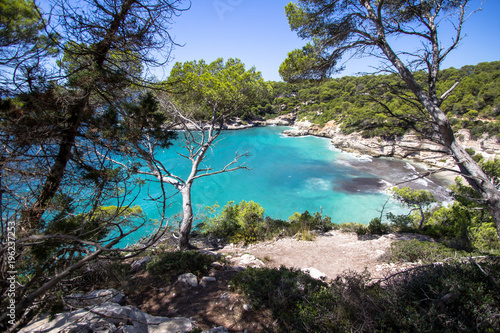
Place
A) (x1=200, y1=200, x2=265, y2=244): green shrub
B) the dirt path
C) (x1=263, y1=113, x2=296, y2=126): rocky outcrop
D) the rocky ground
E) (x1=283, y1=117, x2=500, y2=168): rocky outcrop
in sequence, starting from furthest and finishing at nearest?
(x1=263, y1=113, x2=296, y2=126): rocky outcrop < (x1=200, y1=200, x2=265, y2=244): green shrub < the dirt path < (x1=283, y1=117, x2=500, y2=168): rocky outcrop < the rocky ground

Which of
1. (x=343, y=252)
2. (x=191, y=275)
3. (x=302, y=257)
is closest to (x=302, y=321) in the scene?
(x=191, y=275)

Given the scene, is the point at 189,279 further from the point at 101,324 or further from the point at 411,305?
the point at 411,305

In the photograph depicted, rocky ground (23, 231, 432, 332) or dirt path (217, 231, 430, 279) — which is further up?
rocky ground (23, 231, 432, 332)

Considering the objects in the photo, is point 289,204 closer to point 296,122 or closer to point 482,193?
point 482,193

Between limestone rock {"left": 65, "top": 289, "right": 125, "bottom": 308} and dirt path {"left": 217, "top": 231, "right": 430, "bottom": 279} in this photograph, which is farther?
dirt path {"left": 217, "top": 231, "right": 430, "bottom": 279}

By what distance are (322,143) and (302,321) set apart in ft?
111

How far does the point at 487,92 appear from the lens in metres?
20.8

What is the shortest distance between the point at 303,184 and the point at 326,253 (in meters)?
12.9

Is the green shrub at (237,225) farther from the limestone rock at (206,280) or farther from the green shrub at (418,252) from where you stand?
the green shrub at (418,252)

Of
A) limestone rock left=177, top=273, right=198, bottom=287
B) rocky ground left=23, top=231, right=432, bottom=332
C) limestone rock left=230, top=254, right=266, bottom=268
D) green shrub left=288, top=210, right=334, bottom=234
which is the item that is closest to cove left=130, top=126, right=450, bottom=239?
green shrub left=288, top=210, right=334, bottom=234

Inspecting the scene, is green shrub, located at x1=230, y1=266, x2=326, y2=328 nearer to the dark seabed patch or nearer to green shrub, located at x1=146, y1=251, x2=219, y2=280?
green shrub, located at x1=146, y1=251, x2=219, y2=280

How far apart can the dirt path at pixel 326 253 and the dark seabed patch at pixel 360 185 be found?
9912 millimetres

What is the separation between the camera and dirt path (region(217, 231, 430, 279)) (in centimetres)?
571

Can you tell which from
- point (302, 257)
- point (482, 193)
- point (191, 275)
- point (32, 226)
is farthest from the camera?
point (302, 257)
